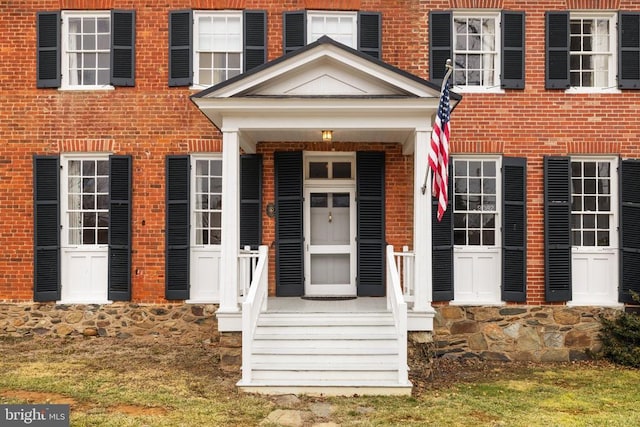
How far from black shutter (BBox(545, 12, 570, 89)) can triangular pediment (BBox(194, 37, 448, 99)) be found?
322 cm

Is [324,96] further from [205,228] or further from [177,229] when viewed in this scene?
[177,229]

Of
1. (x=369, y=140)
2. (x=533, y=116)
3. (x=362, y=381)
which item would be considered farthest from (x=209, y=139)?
(x=533, y=116)

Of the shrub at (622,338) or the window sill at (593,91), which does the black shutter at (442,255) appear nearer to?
the shrub at (622,338)

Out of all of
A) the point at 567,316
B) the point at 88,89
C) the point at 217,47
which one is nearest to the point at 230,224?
the point at 217,47

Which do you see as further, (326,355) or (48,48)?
(48,48)

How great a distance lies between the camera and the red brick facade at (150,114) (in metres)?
9.72

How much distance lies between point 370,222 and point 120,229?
4.48m

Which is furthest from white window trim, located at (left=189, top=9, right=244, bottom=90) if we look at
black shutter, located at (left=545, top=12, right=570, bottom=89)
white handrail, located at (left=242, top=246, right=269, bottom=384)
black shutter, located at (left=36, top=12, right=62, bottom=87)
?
black shutter, located at (left=545, top=12, right=570, bottom=89)

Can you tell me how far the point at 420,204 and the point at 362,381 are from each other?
267cm

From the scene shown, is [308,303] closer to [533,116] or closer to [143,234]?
[143,234]

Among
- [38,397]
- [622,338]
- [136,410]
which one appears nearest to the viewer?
[136,410]

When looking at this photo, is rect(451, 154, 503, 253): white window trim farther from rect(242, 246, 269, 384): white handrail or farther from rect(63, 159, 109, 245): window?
rect(63, 159, 109, 245): window

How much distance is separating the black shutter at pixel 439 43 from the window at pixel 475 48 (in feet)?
0.68

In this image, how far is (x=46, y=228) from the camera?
975cm
